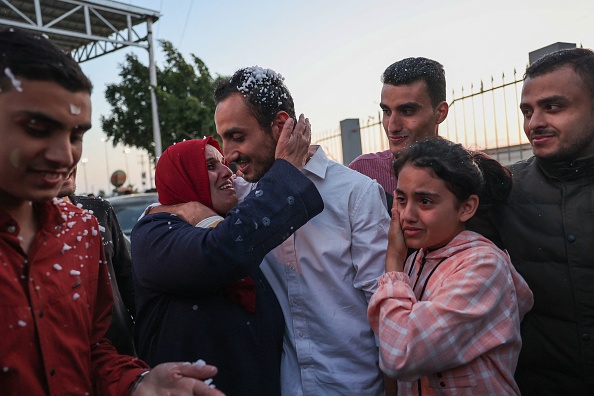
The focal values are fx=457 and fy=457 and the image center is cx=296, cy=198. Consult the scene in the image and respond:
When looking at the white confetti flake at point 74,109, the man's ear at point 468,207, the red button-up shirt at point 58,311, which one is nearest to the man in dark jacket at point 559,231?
the man's ear at point 468,207

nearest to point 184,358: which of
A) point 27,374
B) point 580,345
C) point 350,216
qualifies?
point 27,374

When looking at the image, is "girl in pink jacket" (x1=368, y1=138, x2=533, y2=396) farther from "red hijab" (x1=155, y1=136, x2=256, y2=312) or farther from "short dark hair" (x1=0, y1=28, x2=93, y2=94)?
"short dark hair" (x1=0, y1=28, x2=93, y2=94)

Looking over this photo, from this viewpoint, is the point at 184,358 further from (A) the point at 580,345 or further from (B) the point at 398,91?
(B) the point at 398,91

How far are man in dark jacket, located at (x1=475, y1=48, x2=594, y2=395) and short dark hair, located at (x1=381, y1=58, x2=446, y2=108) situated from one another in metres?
0.79

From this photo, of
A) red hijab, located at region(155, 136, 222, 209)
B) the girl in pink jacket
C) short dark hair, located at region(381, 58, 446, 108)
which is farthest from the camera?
short dark hair, located at region(381, 58, 446, 108)

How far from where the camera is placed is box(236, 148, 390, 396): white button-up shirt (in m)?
1.81

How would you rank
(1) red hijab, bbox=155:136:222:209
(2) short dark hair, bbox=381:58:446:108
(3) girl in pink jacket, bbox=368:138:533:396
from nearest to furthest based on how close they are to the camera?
1. (3) girl in pink jacket, bbox=368:138:533:396
2. (1) red hijab, bbox=155:136:222:209
3. (2) short dark hair, bbox=381:58:446:108

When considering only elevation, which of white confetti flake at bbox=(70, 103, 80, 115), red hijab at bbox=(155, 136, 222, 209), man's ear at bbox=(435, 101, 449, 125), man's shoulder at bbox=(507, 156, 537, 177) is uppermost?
man's ear at bbox=(435, 101, 449, 125)

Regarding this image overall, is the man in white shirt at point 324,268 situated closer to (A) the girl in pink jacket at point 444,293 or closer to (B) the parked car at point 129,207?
(A) the girl in pink jacket at point 444,293

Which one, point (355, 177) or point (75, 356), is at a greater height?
point (355, 177)

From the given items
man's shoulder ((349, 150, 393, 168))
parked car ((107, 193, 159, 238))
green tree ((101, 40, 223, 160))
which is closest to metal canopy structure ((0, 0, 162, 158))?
green tree ((101, 40, 223, 160))

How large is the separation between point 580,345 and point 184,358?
155 cm

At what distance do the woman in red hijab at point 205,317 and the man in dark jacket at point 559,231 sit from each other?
112cm

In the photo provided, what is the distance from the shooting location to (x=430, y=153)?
185 centimetres
